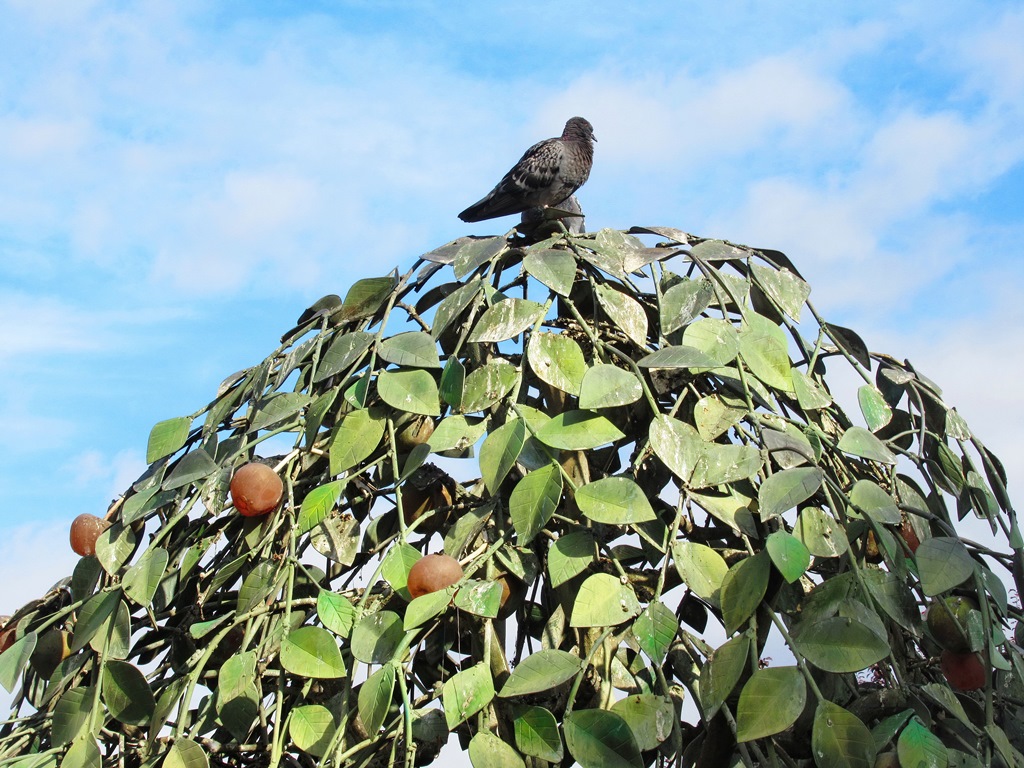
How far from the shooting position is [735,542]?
121 centimetres

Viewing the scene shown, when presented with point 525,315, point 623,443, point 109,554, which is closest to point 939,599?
point 623,443

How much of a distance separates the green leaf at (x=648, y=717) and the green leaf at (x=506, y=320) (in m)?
0.44

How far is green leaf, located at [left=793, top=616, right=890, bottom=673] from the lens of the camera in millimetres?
960

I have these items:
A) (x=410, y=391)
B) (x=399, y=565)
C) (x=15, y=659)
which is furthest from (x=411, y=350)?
(x=15, y=659)

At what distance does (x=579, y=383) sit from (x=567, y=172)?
1388mm

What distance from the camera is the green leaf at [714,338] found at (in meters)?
1.24

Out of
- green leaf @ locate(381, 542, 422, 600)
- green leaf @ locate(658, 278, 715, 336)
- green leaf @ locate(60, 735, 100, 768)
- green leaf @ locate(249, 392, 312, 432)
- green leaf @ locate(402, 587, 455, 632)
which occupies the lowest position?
green leaf @ locate(60, 735, 100, 768)

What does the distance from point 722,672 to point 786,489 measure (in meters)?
0.20

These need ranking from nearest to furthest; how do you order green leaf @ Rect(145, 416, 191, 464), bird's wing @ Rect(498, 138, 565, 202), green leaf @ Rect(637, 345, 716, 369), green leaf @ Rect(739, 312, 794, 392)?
green leaf @ Rect(637, 345, 716, 369) → green leaf @ Rect(739, 312, 794, 392) → green leaf @ Rect(145, 416, 191, 464) → bird's wing @ Rect(498, 138, 565, 202)

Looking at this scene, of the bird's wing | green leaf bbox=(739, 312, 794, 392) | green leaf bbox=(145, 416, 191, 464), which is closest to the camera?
green leaf bbox=(739, 312, 794, 392)

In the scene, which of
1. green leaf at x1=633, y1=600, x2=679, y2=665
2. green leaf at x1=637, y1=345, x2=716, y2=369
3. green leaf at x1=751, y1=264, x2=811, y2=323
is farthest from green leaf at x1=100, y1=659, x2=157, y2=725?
green leaf at x1=751, y1=264, x2=811, y2=323

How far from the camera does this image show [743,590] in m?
1.04

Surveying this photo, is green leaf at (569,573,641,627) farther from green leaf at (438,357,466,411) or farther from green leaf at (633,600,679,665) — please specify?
green leaf at (438,357,466,411)

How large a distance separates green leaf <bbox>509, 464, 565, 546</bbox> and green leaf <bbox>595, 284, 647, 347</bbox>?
257 mm
